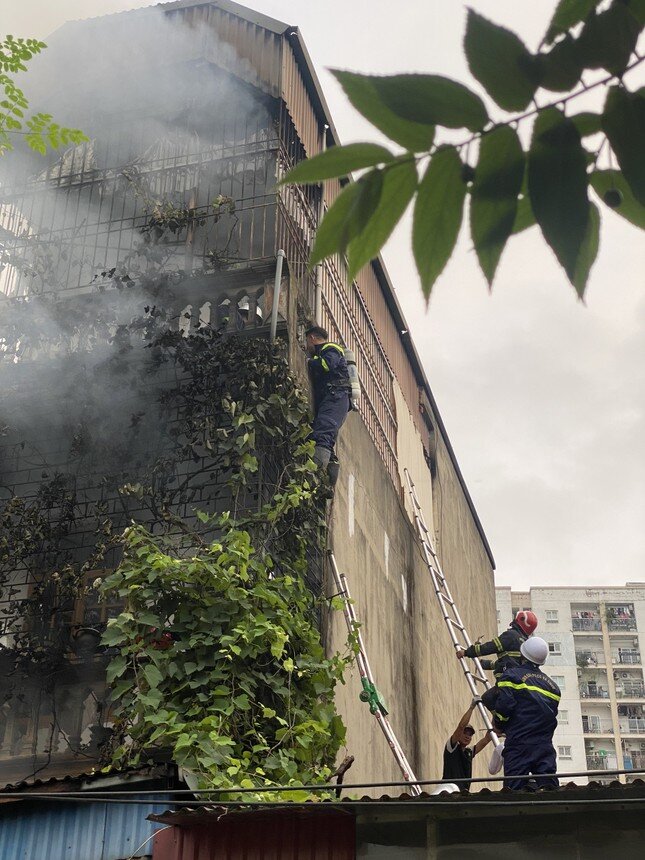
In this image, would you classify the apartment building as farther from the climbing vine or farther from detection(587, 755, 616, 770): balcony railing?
the climbing vine

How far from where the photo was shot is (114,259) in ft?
31.6

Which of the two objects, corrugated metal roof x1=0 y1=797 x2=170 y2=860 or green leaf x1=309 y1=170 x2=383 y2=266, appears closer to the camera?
green leaf x1=309 y1=170 x2=383 y2=266

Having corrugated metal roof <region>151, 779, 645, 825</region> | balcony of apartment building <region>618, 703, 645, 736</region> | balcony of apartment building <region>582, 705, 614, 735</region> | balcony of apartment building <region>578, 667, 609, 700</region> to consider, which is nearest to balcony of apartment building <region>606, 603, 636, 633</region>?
balcony of apartment building <region>578, 667, 609, 700</region>

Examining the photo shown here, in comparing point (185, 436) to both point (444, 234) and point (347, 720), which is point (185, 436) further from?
point (444, 234)

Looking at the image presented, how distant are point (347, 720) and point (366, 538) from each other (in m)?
2.26

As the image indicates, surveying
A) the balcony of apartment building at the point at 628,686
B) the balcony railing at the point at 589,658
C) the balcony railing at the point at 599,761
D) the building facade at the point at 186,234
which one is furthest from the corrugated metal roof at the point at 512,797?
the balcony of apartment building at the point at 628,686

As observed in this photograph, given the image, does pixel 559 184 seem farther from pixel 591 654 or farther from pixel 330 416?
pixel 591 654

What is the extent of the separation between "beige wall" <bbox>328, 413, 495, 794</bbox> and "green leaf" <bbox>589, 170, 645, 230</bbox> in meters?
7.83

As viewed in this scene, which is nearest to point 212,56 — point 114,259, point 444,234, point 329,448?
point 114,259

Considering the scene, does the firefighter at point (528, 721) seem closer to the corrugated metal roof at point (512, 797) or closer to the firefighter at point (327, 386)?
the corrugated metal roof at point (512, 797)

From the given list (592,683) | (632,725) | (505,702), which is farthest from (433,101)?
(632,725)

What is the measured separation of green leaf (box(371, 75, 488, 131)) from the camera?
117cm

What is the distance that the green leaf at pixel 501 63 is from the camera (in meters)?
1.14

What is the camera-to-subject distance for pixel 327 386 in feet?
30.0
